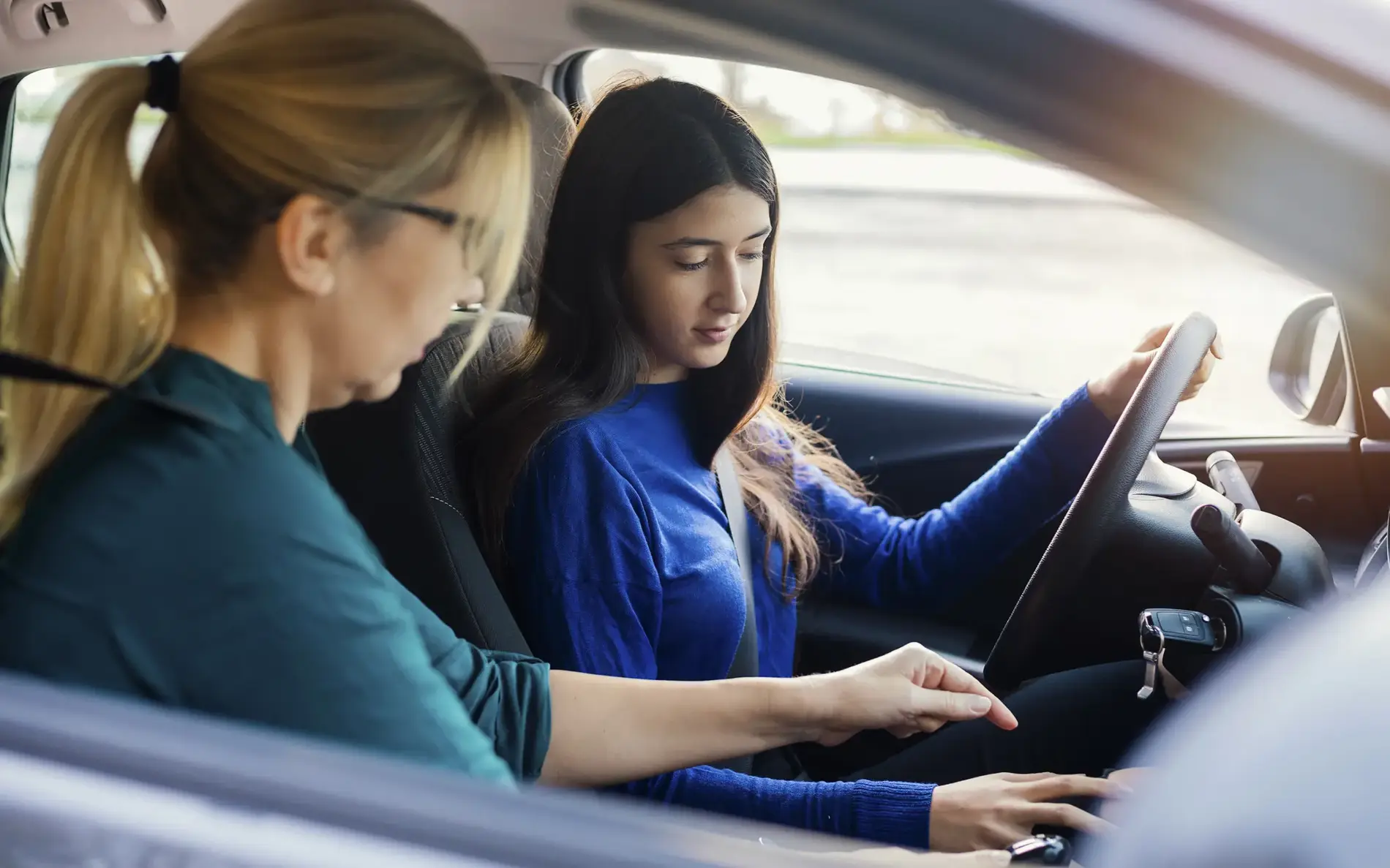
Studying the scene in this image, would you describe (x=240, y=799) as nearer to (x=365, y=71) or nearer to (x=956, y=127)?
(x=365, y=71)

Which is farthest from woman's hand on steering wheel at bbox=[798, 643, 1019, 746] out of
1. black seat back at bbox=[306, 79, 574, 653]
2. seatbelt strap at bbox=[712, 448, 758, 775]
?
black seat back at bbox=[306, 79, 574, 653]

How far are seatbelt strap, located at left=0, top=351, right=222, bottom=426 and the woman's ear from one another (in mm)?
126

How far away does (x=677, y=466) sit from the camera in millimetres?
1631

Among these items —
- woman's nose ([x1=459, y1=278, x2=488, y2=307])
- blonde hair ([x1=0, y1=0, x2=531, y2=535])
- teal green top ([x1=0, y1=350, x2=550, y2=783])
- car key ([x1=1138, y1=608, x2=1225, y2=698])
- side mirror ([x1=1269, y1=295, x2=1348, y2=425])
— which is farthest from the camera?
side mirror ([x1=1269, y1=295, x2=1348, y2=425])

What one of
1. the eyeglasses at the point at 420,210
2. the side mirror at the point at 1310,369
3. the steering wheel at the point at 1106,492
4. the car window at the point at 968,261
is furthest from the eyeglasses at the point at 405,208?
the side mirror at the point at 1310,369

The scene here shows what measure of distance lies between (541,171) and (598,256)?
0.12 m

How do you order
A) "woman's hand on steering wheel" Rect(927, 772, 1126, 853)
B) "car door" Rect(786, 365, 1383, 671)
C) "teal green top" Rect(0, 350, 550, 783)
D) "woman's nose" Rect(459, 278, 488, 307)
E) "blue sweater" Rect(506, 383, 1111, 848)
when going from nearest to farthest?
"teal green top" Rect(0, 350, 550, 783) → "woman's nose" Rect(459, 278, 488, 307) → "woman's hand on steering wheel" Rect(927, 772, 1126, 853) → "blue sweater" Rect(506, 383, 1111, 848) → "car door" Rect(786, 365, 1383, 671)

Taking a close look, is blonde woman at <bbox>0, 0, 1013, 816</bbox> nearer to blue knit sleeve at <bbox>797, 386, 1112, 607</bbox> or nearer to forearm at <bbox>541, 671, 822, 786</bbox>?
forearm at <bbox>541, 671, 822, 786</bbox>

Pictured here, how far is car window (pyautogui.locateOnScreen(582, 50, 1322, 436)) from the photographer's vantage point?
4.12ft

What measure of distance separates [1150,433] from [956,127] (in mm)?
662

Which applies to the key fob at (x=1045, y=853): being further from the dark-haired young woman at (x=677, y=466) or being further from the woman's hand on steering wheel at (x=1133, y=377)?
the woman's hand on steering wheel at (x=1133, y=377)

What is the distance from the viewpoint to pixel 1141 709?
1.58 meters

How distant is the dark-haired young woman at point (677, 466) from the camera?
53.3 inches

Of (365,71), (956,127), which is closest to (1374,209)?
(956,127)
